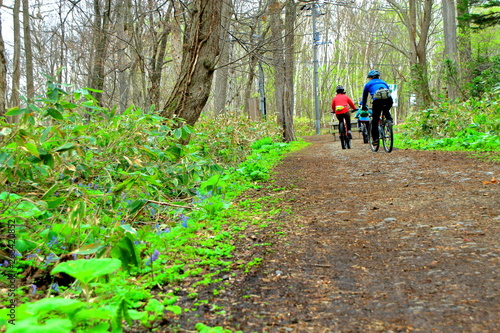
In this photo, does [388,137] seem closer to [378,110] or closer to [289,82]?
[378,110]

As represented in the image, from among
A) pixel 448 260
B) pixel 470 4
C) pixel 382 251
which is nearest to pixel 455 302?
pixel 448 260

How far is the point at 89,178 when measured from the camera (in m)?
4.21

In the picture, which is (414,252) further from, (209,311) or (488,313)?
(209,311)

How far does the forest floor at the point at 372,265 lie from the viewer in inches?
78.3

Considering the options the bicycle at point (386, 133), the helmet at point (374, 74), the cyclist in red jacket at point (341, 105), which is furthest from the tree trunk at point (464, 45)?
the bicycle at point (386, 133)

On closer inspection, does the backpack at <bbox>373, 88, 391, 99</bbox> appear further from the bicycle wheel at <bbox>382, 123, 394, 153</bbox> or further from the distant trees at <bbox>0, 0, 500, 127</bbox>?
the distant trees at <bbox>0, 0, 500, 127</bbox>

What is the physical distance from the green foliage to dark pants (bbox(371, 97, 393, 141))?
154 cm

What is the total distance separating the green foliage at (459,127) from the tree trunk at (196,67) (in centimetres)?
556

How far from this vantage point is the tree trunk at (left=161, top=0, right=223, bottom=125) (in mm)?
6598

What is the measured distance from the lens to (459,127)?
11516 mm

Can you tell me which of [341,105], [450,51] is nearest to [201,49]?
[341,105]

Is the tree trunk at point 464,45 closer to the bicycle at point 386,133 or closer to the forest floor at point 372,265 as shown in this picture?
the bicycle at point 386,133

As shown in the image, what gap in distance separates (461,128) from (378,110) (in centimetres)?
293

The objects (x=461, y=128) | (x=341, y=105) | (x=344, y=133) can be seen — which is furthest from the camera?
(x=344, y=133)
